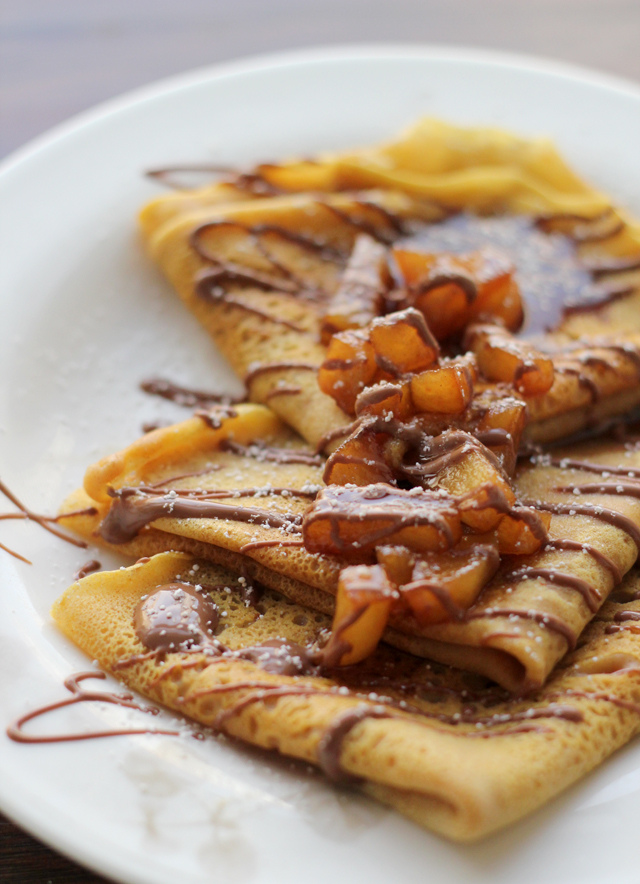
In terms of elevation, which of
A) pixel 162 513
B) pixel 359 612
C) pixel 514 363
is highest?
pixel 514 363

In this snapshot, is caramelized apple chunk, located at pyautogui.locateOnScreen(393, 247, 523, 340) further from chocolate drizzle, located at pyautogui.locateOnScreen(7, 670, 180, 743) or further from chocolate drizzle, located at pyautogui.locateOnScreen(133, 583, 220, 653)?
chocolate drizzle, located at pyautogui.locateOnScreen(7, 670, 180, 743)

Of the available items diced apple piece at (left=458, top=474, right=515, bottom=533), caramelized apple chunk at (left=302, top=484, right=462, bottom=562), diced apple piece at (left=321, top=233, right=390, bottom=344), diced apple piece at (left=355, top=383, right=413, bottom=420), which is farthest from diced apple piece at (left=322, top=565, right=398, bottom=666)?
diced apple piece at (left=321, top=233, right=390, bottom=344)

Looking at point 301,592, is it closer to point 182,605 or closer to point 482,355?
point 182,605

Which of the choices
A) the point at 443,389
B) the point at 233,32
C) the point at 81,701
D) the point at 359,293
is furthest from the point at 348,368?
the point at 233,32

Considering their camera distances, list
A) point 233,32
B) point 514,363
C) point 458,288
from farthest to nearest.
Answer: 1. point 233,32
2. point 458,288
3. point 514,363

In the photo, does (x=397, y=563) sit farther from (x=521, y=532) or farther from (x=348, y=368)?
(x=348, y=368)
